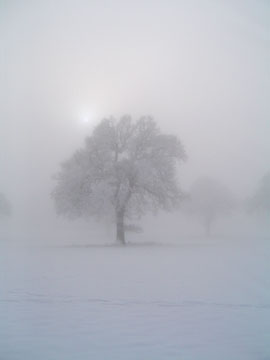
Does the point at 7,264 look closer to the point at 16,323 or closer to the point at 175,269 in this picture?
the point at 175,269

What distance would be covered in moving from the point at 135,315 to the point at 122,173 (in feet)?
50.5

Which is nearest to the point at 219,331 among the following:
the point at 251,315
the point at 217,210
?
the point at 251,315

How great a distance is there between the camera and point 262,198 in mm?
31125

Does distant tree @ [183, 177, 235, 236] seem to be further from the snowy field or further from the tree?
the snowy field

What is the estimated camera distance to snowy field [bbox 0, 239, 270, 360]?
14.4ft

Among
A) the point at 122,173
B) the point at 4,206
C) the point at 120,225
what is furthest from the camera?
the point at 4,206

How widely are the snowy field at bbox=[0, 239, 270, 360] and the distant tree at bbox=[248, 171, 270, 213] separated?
2100 centimetres

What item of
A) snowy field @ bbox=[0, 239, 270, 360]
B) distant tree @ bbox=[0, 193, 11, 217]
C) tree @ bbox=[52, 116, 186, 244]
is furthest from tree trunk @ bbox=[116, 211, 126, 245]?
snowy field @ bbox=[0, 239, 270, 360]

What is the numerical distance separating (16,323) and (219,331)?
3.11 metres

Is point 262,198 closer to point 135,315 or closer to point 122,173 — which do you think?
point 122,173

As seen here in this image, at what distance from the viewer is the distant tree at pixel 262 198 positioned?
96.1 ft

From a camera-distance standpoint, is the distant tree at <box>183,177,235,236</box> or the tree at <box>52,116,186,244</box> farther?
the distant tree at <box>183,177,235,236</box>

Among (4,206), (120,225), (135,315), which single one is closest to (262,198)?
(120,225)

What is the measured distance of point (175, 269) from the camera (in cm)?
1033
